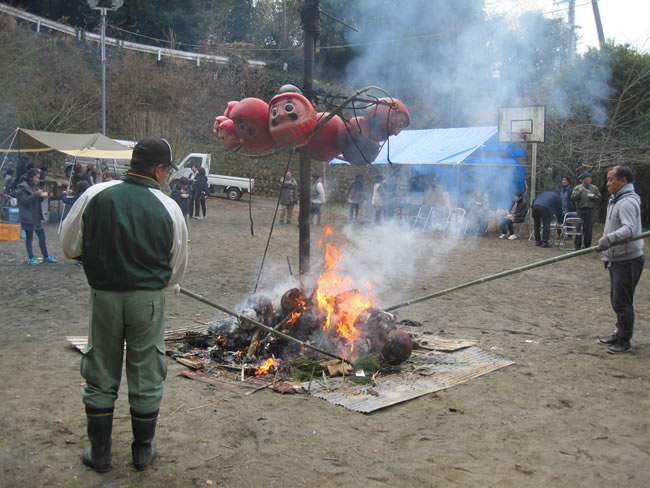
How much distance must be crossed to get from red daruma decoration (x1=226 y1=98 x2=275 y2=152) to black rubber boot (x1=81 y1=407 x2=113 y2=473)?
2.97 m

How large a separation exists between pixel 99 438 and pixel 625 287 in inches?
217

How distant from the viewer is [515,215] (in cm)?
1738

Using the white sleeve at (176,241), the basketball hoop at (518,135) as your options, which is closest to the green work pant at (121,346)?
the white sleeve at (176,241)

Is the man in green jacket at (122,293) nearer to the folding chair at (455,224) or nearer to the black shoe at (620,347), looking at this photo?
the black shoe at (620,347)

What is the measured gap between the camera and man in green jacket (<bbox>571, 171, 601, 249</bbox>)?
47.4 feet

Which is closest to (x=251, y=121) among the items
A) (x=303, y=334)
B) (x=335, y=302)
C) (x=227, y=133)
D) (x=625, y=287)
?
(x=227, y=133)

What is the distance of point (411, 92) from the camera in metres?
16.7

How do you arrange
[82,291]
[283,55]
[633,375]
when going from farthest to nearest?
[283,55] → [82,291] → [633,375]

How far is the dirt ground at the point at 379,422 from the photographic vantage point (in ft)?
11.3

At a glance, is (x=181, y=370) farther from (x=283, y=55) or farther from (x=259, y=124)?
(x=283, y=55)

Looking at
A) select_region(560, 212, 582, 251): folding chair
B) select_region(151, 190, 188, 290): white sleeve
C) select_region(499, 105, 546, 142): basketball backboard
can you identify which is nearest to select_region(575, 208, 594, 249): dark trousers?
select_region(560, 212, 582, 251): folding chair

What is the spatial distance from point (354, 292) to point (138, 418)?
3185mm

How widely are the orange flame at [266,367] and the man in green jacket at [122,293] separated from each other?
6.11 feet

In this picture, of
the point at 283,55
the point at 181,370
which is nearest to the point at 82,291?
the point at 181,370
